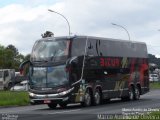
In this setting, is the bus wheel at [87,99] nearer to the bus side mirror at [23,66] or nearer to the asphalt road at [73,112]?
the asphalt road at [73,112]

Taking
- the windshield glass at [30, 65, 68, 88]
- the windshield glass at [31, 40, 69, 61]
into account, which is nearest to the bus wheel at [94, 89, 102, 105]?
the windshield glass at [30, 65, 68, 88]

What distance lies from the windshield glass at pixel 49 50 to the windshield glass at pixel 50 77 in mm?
595

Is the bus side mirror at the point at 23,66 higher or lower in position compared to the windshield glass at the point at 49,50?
lower

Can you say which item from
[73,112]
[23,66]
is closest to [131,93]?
[23,66]

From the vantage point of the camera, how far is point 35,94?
2950 centimetres

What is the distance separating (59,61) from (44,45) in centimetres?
137

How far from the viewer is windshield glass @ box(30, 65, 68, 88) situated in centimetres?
2917

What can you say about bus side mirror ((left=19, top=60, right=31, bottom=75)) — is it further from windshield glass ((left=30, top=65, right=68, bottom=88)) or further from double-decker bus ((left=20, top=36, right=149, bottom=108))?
windshield glass ((left=30, top=65, right=68, bottom=88))

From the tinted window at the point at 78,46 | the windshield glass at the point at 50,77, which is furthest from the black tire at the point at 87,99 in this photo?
the tinted window at the point at 78,46

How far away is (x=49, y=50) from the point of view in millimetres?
29734

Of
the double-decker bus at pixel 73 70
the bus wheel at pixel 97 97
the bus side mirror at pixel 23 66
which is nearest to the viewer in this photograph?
the double-decker bus at pixel 73 70

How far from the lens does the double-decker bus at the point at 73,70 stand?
29.2 m

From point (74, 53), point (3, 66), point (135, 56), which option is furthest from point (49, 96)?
point (3, 66)

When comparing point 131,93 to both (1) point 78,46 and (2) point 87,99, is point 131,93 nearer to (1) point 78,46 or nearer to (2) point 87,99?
(2) point 87,99
